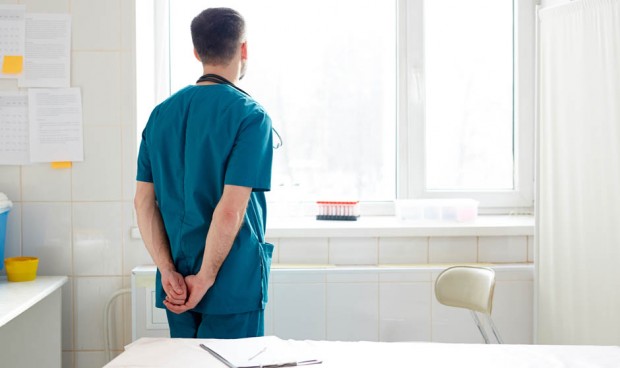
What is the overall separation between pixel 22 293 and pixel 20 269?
0.61 feet

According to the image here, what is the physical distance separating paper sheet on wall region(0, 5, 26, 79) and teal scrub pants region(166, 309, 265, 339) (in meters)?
1.14

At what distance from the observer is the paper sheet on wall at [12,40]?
7.38 feet

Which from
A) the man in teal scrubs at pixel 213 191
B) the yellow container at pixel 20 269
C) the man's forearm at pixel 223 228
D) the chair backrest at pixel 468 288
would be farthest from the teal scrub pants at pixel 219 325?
the yellow container at pixel 20 269

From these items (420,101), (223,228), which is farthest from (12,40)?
(420,101)

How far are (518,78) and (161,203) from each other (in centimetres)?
163

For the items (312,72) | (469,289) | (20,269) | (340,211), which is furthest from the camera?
(312,72)

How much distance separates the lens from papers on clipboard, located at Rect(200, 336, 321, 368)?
119 cm

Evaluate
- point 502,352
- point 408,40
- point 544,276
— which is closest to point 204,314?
point 502,352

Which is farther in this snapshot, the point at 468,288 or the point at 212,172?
the point at 468,288

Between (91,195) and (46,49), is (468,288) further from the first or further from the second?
(46,49)

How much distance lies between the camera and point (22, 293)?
6.45 feet

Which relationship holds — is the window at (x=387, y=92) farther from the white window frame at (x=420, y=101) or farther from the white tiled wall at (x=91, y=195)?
the white tiled wall at (x=91, y=195)

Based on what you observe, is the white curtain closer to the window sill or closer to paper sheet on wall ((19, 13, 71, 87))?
the window sill

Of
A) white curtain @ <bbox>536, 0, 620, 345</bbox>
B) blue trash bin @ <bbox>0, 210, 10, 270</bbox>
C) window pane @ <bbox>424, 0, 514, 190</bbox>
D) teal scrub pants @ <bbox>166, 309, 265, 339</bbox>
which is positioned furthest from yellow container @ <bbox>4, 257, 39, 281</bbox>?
white curtain @ <bbox>536, 0, 620, 345</bbox>
